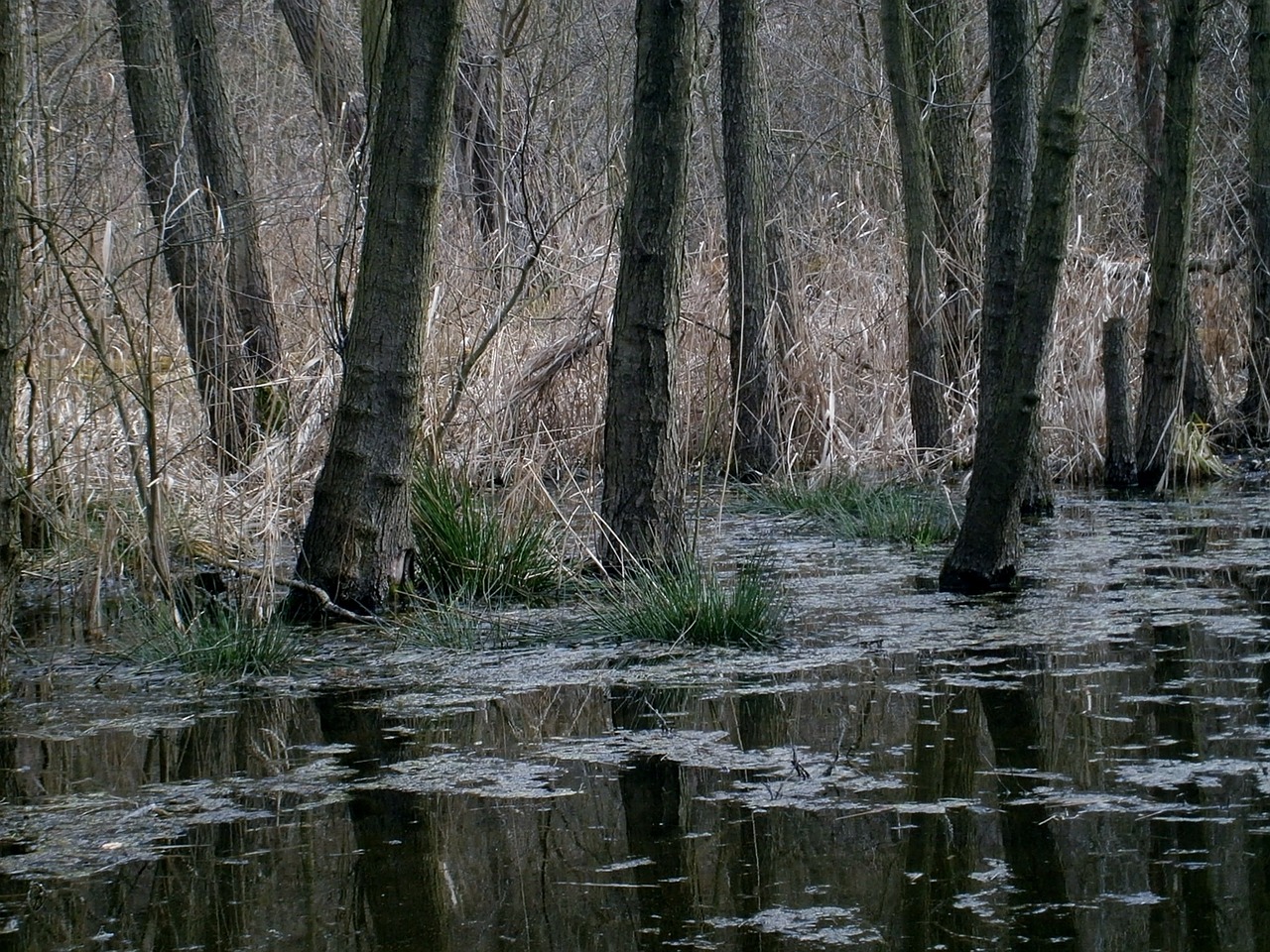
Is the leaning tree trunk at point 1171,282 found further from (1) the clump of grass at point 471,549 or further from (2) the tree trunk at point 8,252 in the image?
(2) the tree trunk at point 8,252

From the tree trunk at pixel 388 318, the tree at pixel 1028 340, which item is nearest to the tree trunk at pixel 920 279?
the tree at pixel 1028 340

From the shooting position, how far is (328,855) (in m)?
3.25

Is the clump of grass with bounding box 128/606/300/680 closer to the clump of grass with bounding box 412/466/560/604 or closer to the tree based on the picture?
the clump of grass with bounding box 412/466/560/604

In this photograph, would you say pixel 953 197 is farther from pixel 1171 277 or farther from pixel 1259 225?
pixel 1259 225

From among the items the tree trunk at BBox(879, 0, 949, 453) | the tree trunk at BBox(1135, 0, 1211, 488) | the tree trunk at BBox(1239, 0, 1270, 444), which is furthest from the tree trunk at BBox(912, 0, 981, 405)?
the tree trunk at BBox(1239, 0, 1270, 444)

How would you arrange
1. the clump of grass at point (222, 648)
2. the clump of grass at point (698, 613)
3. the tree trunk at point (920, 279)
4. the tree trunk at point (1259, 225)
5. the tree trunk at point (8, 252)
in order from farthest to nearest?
the tree trunk at point (1259, 225), the tree trunk at point (920, 279), the clump of grass at point (698, 613), the clump of grass at point (222, 648), the tree trunk at point (8, 252)

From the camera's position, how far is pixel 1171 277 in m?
9.77

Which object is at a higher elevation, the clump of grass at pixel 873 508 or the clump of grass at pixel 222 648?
the clump of grass at pixel 873 508

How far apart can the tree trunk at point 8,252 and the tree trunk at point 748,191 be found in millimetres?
5845

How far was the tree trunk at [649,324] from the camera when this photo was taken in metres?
6.15

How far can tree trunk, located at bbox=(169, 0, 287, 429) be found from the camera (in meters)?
9.06

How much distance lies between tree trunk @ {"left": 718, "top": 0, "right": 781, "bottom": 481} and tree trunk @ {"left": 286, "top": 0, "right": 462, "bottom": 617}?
4.05 metres

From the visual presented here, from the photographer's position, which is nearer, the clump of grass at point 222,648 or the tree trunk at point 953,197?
the clump of grass at point 222,648

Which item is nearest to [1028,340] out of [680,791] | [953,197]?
[680,791]
